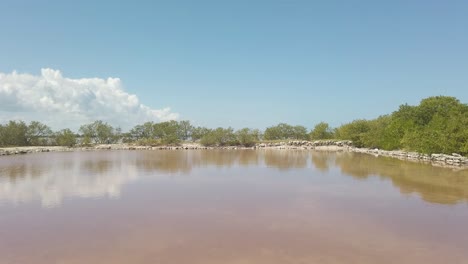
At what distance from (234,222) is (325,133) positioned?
215 feet

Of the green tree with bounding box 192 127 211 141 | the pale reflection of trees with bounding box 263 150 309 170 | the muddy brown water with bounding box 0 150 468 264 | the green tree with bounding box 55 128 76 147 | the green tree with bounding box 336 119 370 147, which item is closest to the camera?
the muddy brown water with bounding box 0 150 468 264

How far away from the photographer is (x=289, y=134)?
249 ft

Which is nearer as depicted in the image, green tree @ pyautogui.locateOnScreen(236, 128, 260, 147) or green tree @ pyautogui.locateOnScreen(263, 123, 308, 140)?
green tree @ pyautogui.locateOnScreen(236, 128, 260, 147)

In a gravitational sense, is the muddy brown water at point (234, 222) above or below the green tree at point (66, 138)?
below

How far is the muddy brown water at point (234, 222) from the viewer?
318 inches

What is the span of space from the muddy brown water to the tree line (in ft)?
49.9

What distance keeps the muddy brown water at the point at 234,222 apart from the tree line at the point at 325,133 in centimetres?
1519

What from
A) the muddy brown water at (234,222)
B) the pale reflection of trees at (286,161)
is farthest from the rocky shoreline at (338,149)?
the muddy brown water at (234,222)

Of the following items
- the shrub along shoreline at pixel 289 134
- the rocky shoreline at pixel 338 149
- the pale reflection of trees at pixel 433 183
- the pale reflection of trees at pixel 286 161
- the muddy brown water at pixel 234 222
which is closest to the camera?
the muddy brown water at pixel 234 222

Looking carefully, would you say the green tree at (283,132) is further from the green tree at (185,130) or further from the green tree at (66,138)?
the green tree at (66,138)

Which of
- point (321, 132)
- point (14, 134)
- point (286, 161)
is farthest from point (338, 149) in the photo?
A: point (14, 134)

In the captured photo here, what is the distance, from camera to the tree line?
32812 mm

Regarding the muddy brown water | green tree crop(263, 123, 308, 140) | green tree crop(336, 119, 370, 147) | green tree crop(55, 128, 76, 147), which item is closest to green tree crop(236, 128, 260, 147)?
green tree crop(263, 123, 308, 140)

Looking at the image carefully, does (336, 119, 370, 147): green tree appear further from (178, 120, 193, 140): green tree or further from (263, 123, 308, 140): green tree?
(178, 120, 193, 140): green tree
